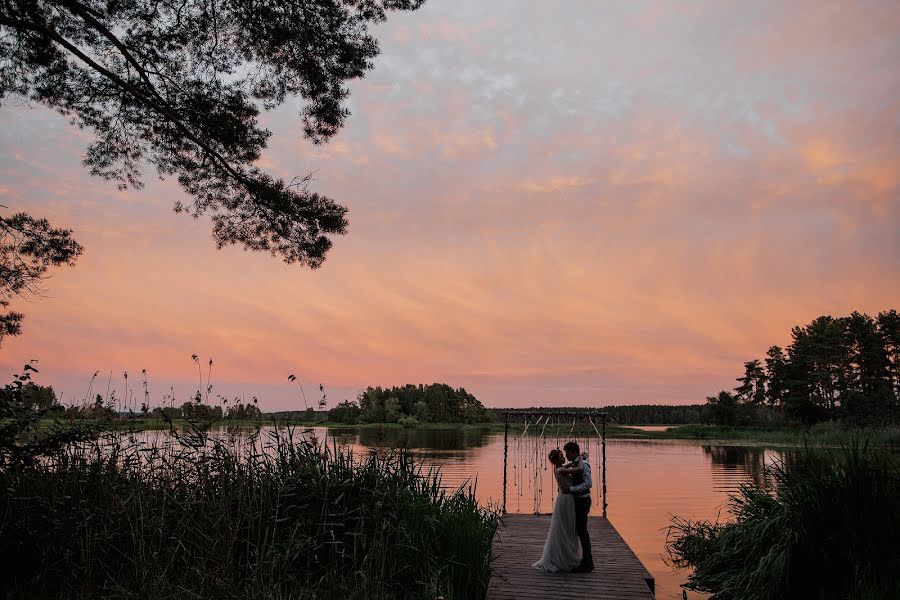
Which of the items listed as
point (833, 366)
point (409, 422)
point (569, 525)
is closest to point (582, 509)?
point (569, 525)

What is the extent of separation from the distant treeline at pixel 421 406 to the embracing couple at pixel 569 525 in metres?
99.3

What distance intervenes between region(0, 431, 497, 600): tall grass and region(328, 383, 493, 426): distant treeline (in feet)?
331

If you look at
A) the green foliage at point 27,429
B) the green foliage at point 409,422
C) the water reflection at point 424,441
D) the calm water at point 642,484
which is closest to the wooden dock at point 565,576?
the calm water at point 642,484

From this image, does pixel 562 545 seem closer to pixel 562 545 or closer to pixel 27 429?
pixel 562 545

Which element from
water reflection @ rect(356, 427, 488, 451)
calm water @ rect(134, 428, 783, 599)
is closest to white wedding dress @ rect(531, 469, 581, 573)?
calm water @ rect(134, 428, 783, 599)

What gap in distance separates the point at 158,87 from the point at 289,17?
9.34ft

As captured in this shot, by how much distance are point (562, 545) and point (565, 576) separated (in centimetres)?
50

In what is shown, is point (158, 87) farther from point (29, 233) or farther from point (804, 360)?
point (804, 360)

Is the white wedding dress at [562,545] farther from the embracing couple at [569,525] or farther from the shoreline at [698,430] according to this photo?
the shoreline at [698,430]

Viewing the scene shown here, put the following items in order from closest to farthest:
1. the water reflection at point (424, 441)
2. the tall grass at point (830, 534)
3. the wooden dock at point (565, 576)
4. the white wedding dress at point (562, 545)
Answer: the tall grass at point (830, 534)
the wooden dock at point (565, 576)
the water reflection at point (424, 441)
the white wedding dress at point (562, 545)

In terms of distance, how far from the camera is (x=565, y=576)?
10445mm

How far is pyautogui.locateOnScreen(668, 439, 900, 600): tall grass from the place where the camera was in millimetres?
8367

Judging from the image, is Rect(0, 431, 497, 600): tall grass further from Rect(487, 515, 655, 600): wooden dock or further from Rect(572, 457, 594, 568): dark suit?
Rect(572, 457, 594, 568): dark suit

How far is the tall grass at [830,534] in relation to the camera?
837 centimetres
